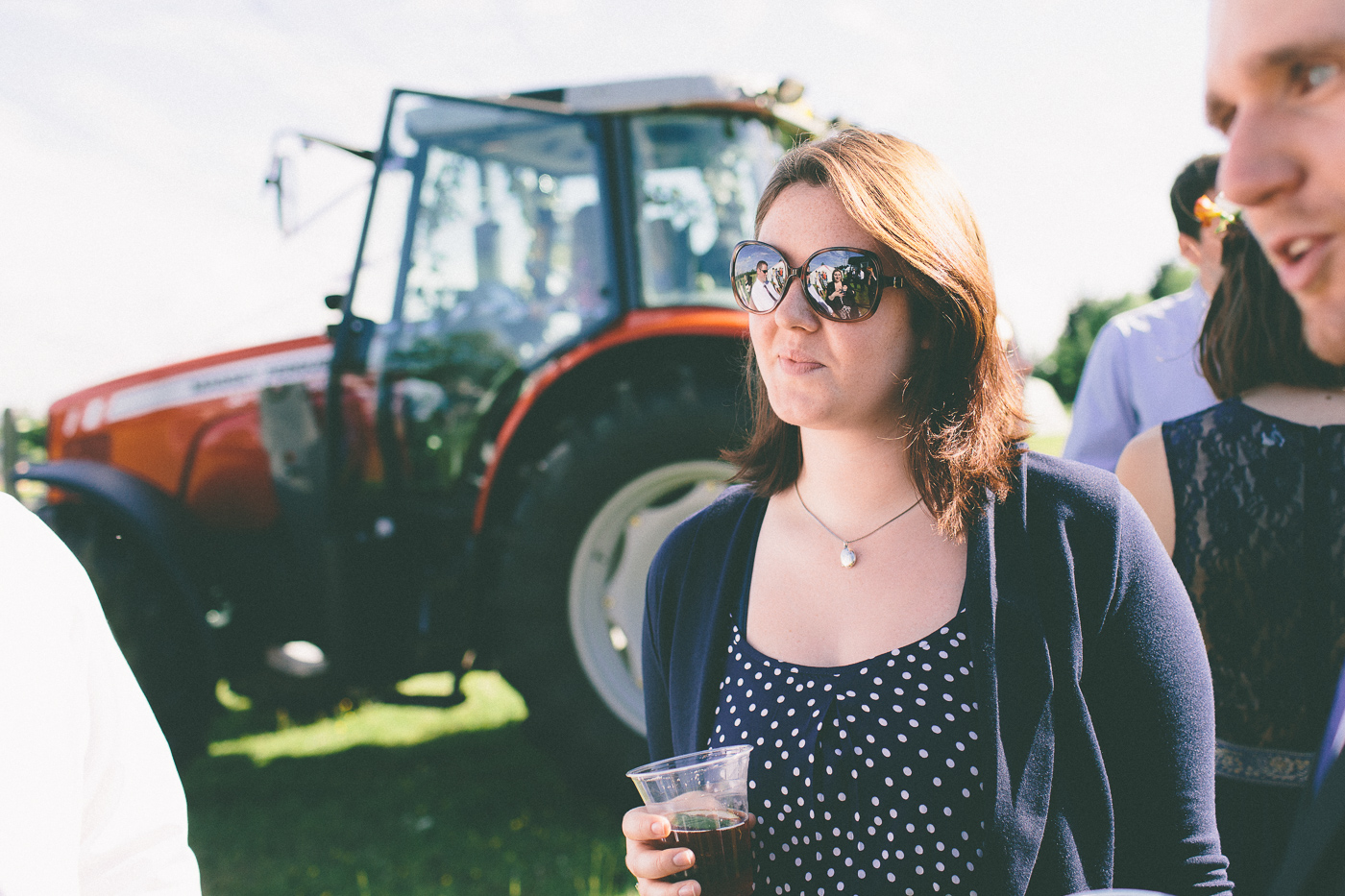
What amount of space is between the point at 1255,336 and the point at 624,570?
229cm

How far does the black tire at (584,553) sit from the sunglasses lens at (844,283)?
193cm

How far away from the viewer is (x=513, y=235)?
11.9ft

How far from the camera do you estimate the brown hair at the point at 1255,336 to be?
5.02 feet

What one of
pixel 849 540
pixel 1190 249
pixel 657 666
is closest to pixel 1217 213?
pixel 1190 249

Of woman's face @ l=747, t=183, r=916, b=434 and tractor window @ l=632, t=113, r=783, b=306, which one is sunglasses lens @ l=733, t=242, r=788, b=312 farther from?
tractor window @ l=632, t=113, r=783, b=306

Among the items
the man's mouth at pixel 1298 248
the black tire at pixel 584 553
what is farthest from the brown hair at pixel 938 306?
the black tire at pixel 584 553

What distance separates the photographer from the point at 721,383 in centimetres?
336

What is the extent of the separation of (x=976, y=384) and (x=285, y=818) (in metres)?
3.35

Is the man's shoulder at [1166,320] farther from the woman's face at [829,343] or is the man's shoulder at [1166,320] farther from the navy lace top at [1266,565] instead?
the woman's face at [829,343]

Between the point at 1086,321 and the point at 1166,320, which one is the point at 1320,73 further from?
the point at 1086,321

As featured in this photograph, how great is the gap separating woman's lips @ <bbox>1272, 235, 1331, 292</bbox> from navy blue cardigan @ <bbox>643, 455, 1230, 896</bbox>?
0.59 m

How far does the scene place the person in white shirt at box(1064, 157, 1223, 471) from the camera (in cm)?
218

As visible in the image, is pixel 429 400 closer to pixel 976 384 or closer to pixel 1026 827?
pixel 976 384

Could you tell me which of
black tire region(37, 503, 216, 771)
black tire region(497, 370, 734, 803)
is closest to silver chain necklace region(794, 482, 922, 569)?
black tire region(497, 370, 734, 803)
